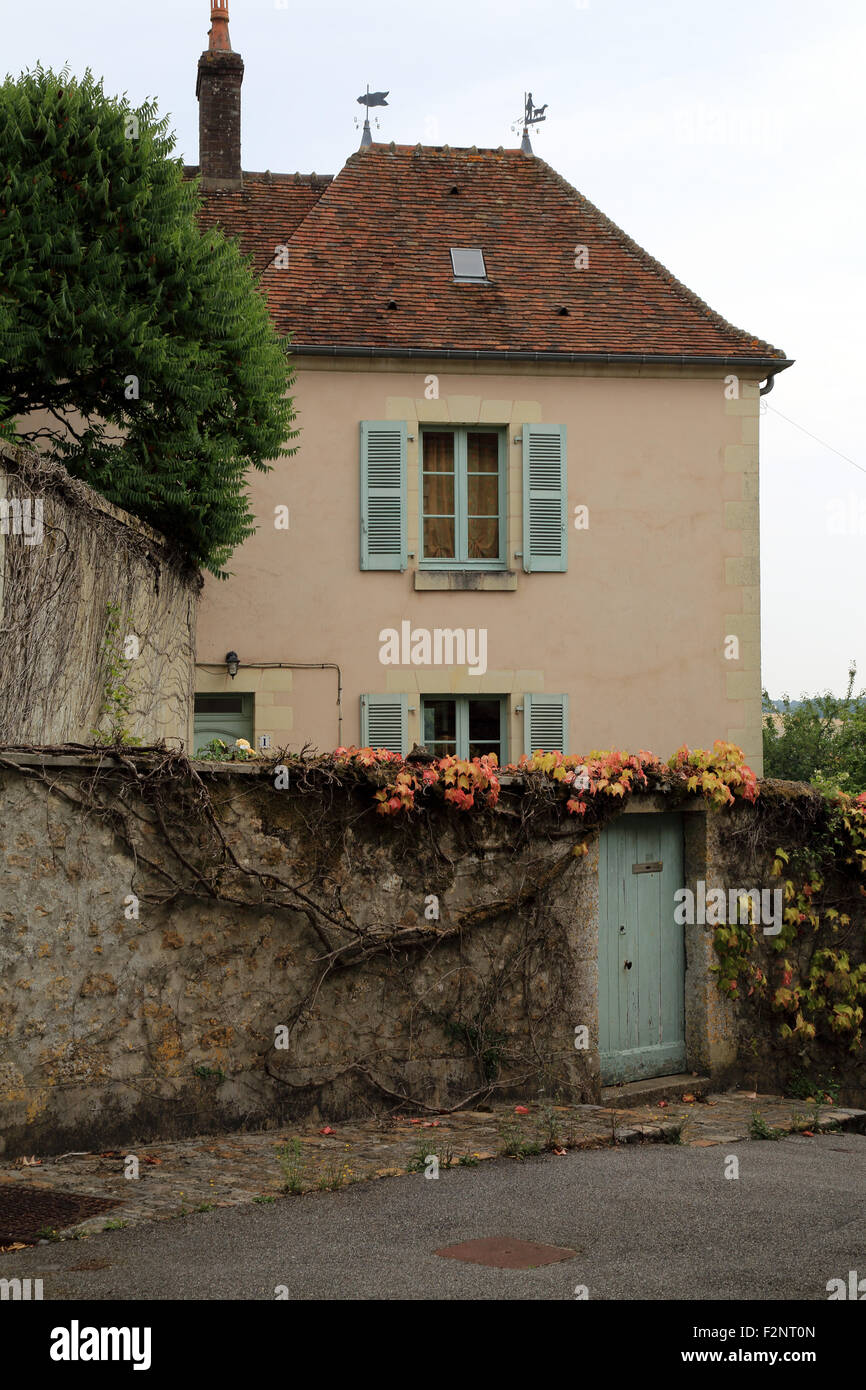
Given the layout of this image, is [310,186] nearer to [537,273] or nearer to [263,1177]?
[537,273]

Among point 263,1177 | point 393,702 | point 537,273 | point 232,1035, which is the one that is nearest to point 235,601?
point 393,702

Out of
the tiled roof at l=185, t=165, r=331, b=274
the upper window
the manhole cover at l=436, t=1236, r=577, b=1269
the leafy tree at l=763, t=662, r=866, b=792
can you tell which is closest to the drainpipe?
the upper window

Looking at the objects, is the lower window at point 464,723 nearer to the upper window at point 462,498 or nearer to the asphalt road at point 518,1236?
the upper window at point 462,498

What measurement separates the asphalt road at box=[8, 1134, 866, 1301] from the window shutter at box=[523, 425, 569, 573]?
845 cm

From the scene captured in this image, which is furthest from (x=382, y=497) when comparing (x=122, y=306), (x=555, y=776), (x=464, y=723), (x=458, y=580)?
(x=555, y=776)

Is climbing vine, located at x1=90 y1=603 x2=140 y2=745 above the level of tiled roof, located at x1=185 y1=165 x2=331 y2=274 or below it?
below

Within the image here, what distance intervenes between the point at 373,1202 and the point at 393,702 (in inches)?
337

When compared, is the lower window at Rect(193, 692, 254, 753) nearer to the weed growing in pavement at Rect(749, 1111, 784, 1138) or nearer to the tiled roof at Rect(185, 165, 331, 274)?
the tiled roof at Rect(185, 165, 331, 274)

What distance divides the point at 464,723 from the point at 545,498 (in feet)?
8.04

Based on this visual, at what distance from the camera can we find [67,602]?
8.66 meters

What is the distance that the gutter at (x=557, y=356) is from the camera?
14664 millimetres

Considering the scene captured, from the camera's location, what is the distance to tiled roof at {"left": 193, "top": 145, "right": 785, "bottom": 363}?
15164 mm

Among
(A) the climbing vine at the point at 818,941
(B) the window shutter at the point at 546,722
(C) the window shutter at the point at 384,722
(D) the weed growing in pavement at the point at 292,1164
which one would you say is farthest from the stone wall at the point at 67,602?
(B) the window shutter at the point at 546,722
